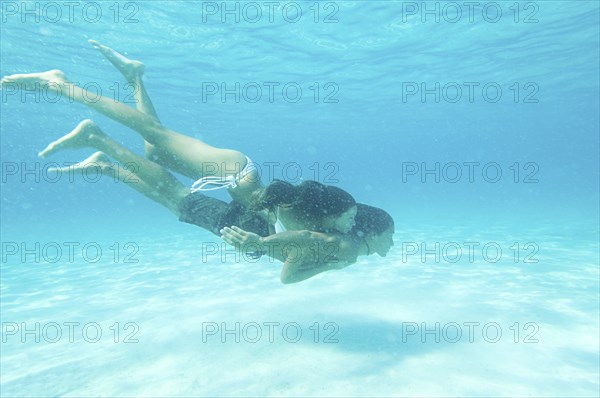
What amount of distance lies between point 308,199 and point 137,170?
126 inches

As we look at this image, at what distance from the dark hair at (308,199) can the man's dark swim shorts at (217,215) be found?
0.72 m

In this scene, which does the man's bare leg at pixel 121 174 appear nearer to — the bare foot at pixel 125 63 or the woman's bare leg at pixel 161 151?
the woman's bare leg at pixel 161 151

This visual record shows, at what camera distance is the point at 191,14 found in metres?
18.5

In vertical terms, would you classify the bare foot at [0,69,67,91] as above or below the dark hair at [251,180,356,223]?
above

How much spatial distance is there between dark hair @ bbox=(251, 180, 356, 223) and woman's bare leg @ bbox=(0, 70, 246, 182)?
107cm

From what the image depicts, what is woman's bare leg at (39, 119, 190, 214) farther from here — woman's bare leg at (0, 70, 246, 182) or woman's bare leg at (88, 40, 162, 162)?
woman's bare leg at (0, 70, 246, 182)

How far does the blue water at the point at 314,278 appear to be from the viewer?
5.71 metres

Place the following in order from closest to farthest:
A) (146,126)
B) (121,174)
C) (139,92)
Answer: (146,126)
(121,174)
(139,92)

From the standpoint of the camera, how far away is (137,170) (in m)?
6.58

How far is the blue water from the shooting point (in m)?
5.71

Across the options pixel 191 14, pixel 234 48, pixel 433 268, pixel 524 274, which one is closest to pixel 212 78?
pixel 234 48

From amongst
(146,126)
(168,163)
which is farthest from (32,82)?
(168,163)

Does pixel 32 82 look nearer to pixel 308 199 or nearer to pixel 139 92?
pixel 139 92

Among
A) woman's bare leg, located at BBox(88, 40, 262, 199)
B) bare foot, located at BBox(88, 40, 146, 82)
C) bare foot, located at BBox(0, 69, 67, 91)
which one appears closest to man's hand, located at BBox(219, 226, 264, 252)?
woman's bare leg, located at BBox(88, 40, 262, 199)
